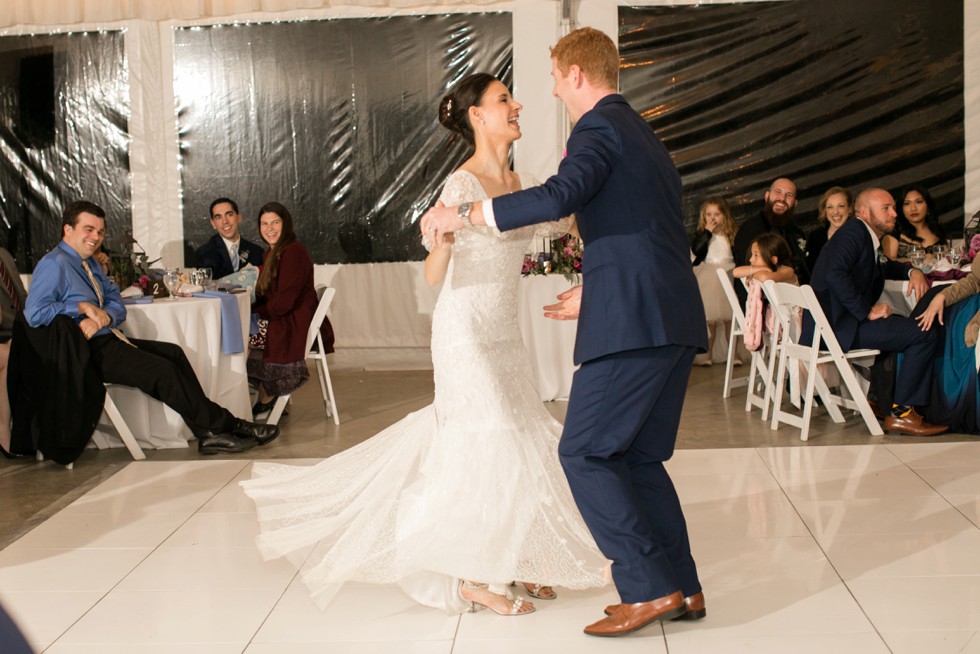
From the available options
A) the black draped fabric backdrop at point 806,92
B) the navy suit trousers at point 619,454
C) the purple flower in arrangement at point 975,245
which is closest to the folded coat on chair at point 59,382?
the navy suit trousers at point 619,454

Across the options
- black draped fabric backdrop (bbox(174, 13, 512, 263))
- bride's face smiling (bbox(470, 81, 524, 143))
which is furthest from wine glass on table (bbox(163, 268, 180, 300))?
bride's face smiling (bbox(470, 81, 524, 143))

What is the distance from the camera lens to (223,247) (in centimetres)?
749

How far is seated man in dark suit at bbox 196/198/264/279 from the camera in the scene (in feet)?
24.5

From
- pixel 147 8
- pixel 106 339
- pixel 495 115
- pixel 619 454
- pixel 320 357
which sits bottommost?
pixel 320 357

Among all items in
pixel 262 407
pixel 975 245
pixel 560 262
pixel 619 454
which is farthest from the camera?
pixel 560 262

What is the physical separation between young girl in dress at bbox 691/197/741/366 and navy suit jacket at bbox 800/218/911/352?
7.93ft

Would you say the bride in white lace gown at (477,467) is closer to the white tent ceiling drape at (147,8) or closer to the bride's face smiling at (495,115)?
the bride's face smiling at (495,115)

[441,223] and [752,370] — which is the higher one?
[441,223]

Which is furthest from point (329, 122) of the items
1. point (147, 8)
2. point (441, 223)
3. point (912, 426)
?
point (441, 223)

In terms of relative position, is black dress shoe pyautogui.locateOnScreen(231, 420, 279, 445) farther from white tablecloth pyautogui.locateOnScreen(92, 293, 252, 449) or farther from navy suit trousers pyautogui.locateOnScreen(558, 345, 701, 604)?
navy suit trousers pyautogui.locateOnScreen(558, 345, 701, 604)

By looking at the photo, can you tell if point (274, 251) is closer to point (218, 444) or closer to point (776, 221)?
point (218, 444)

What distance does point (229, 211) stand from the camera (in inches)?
295

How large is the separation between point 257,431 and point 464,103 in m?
3.11

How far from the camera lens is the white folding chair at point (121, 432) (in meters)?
5.71
